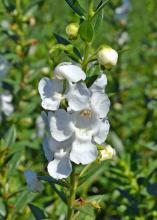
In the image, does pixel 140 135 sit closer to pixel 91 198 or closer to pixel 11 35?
pixel 11 35

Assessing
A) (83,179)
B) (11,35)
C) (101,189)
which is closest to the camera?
(83,179)

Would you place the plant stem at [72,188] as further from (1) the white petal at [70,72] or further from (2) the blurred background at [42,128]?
(1) the white petal at [70,72]

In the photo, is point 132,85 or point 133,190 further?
point 132,85

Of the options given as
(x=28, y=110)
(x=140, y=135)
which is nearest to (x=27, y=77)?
(x=28, y=110)

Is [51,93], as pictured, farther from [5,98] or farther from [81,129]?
[5,98]

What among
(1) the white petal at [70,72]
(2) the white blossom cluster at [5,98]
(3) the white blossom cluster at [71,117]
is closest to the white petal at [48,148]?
(3) the white blossom cluster at [71,117]

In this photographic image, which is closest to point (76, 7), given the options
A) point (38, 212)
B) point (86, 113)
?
point (86, 113)
